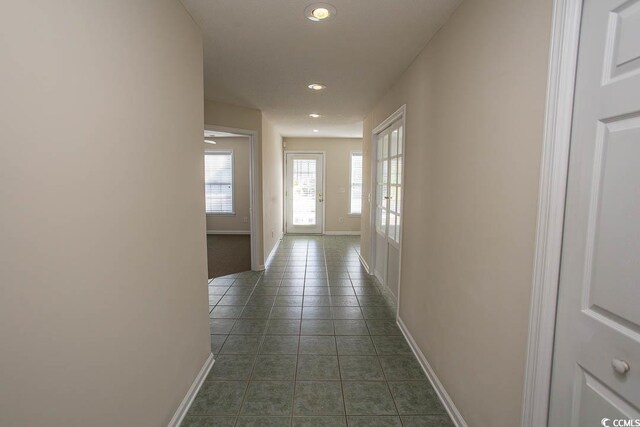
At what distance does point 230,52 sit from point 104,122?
1629 millimetres

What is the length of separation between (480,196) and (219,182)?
6919 mm

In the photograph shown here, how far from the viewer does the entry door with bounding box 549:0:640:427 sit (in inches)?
34.4

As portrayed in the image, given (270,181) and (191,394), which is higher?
(270,181)

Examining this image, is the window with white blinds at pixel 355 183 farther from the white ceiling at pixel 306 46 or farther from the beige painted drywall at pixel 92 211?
the beige painted drywall at pixel 92 211

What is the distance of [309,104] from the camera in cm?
414

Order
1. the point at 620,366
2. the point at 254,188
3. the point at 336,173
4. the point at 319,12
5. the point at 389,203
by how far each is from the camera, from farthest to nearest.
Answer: the point at 336,173
the point at 254,188
the point at 389,203
the point at 319,12
the point at 620,366

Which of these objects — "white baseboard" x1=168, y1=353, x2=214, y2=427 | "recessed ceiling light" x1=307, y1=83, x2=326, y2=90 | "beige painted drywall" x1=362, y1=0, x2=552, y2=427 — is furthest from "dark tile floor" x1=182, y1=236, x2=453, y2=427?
"recessed ceiling light" x1=307, y1=83, x2=326, y2=90

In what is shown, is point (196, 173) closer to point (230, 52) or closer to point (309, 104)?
point (230, 52)

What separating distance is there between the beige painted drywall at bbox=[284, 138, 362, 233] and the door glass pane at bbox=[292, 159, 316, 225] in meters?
0.31

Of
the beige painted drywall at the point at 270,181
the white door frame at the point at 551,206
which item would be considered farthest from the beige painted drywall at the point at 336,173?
the white door frame at the point at 551,206

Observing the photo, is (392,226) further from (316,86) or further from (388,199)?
(316,86)

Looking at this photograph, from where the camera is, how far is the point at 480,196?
156 centimetres

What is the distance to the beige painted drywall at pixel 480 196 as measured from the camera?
1232mm

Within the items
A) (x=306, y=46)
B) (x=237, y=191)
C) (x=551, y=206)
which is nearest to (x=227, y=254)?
(x=237, y=191)
